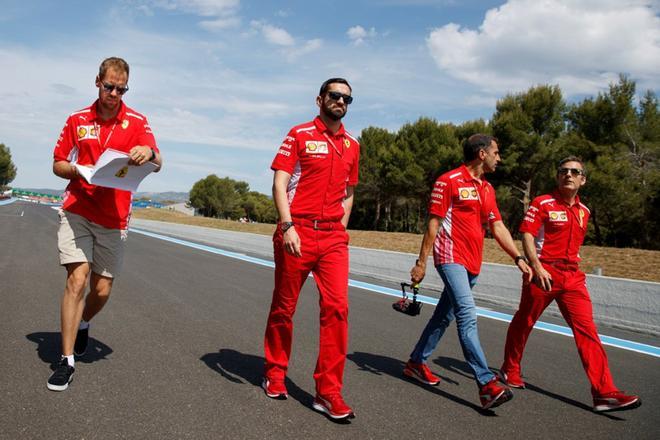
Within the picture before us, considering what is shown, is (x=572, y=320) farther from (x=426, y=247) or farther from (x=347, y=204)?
(x=347, y=204)

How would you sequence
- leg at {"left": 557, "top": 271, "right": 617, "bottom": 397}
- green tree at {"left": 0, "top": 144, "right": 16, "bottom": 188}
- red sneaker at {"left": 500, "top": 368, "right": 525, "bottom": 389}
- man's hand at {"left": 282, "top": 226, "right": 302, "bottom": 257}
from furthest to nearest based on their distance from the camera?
green tree at {"left": 0, "top": 144, "right": 16, "bottom": 188} < red sneaker at {"left": 500, "top": 368, "right": 525, "bottom": 389} < leg at {"left": 557, "top": 271, "right": 617, "bottom": 397} < man's hand at {"left": 282, "top": 226, "right": 302, "bottom": 257}

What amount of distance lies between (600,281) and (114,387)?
22.8 feet

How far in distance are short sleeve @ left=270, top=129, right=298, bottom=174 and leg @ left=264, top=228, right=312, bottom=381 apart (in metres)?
0.41

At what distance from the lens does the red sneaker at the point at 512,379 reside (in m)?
4.54

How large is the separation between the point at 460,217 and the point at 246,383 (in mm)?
1940

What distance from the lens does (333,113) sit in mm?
3709

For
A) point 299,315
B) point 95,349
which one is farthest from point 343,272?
point 299,315

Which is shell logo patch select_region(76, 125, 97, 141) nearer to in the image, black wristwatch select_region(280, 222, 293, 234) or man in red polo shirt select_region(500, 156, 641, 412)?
black wristwatch select_region(280, 222, 293, 234)

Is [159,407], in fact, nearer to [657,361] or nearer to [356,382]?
[356,382]

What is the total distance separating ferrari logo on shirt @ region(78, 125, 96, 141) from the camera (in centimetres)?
387

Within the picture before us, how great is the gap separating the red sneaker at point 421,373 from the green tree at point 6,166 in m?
133

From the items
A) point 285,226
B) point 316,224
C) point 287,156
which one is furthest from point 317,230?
point 287,156

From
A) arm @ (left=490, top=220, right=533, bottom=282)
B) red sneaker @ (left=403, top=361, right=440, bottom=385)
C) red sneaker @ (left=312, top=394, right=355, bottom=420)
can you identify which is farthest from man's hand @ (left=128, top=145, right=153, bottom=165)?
arm @ (left=490, top=220, right=533, bottom=282)

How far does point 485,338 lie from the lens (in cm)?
654
